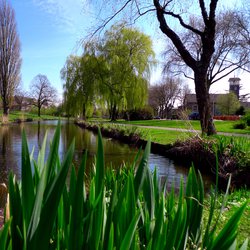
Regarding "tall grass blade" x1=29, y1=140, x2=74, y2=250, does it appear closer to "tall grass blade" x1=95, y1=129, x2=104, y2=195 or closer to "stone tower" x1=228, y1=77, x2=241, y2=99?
"tall grass blade" x1=95, y1=129, x2=104, y2=195

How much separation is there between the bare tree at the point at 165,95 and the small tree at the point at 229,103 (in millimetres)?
9002

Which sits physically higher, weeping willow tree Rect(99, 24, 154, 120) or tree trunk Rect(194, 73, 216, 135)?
weeping willow tree Rect(99, 24, 154, 120)

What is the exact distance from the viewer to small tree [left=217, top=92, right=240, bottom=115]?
48.2 m

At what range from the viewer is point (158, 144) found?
1104cm

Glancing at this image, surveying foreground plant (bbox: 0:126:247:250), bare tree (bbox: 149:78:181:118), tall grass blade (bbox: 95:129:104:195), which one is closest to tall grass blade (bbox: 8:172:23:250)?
foreground plant (bbox: 0:126:247:250)

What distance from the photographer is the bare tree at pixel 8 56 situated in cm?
3425

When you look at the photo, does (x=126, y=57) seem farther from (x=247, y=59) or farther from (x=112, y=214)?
(x=112, y=214)

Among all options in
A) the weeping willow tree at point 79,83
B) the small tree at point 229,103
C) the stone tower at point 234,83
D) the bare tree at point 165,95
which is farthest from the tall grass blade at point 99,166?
the bare tree at point 165,95

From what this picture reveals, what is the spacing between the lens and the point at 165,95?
57250mm

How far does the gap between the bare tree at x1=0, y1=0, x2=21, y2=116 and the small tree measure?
33.0 metres

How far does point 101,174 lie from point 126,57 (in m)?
25.5

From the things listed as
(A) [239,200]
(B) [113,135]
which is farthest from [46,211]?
(B) [113,135]

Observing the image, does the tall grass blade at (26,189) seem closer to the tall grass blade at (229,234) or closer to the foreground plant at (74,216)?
the foreground plant at (74,216)

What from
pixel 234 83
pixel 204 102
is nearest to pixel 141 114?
A: pixel 234 83
